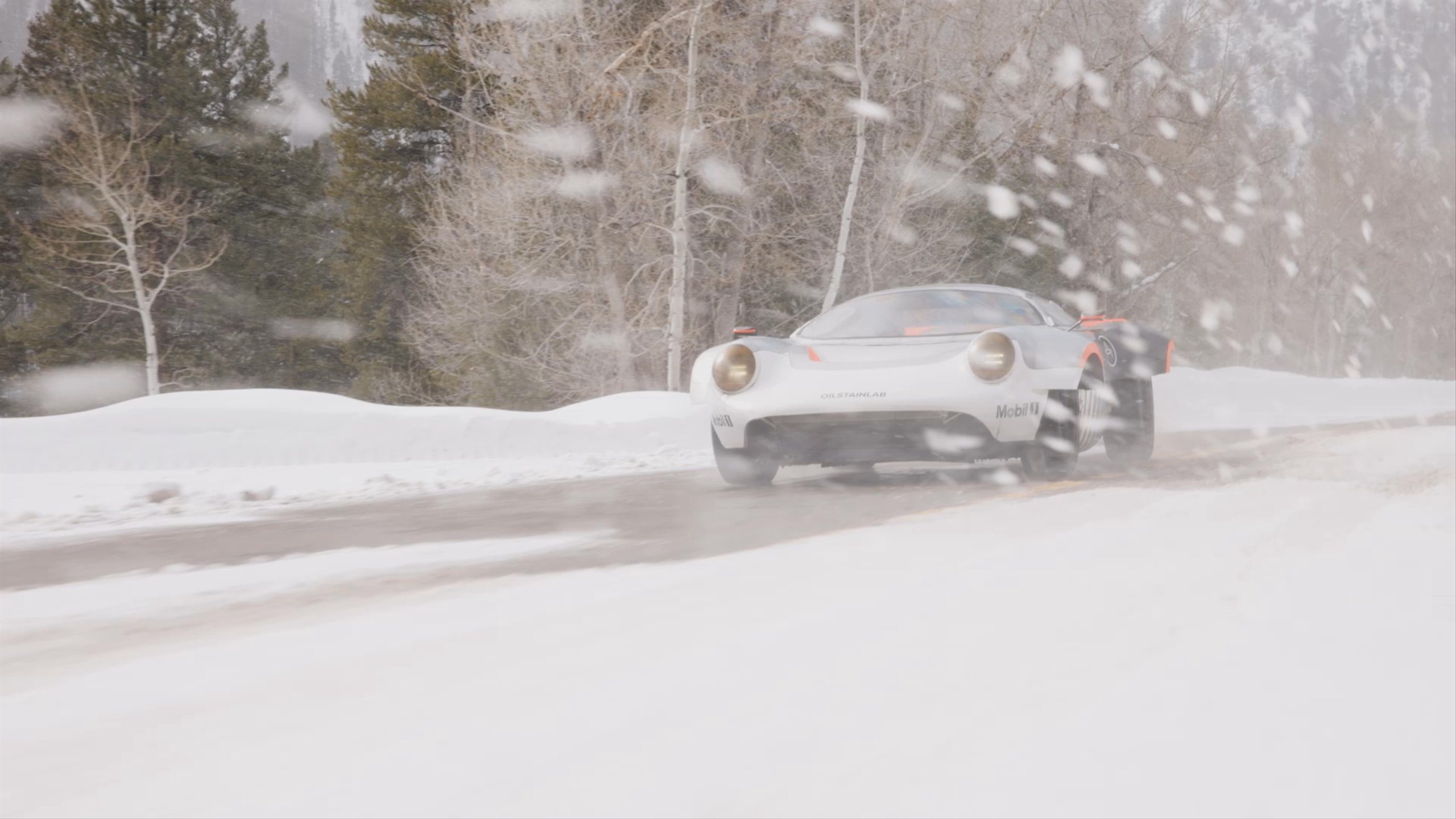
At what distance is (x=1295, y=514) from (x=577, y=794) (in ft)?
15.7

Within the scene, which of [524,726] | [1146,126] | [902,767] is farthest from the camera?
[1146,126]


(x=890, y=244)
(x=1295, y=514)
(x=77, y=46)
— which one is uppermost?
(x=77, y=46)

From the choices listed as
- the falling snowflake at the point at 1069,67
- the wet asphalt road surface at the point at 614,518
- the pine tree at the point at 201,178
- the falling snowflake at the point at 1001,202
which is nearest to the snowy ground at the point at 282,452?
the wet asphalt road surface at the point at 614,518

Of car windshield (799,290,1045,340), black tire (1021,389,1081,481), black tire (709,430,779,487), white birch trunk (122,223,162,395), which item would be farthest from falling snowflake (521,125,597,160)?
white birch trunk (122,223,162,395)

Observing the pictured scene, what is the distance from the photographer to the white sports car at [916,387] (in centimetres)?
709

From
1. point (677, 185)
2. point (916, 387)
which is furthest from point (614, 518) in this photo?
point (677, 185)

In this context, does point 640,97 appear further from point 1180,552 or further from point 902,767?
point 902,767

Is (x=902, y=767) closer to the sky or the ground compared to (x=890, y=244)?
closer to the ground

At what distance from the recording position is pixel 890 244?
24.6 m

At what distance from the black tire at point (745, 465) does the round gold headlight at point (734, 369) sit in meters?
0.36

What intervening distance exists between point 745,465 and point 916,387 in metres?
1.25

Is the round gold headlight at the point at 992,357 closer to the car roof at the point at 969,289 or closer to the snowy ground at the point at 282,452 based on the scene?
the car roof at the point at 969,289

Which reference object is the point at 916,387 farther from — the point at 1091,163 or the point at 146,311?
the point at 146,311

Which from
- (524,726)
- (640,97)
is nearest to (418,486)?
(524,726)
